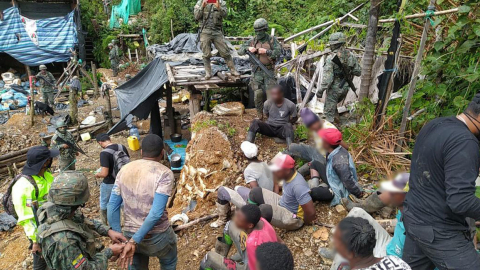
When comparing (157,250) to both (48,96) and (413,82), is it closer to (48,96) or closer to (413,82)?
(413,82)

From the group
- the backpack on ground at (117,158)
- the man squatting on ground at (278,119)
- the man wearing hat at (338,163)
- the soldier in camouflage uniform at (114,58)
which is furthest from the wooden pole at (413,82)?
the soldier in camouflage uniform at (114,58)

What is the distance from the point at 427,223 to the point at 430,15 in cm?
250

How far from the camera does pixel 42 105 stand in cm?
1277

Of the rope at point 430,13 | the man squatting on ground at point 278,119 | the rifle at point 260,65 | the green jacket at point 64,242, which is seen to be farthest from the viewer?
the rifle at point 260,65

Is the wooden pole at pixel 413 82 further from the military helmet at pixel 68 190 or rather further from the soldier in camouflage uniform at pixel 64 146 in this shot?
the soldier in camouflage uniform at pixel 64 146

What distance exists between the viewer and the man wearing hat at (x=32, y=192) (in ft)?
10.9

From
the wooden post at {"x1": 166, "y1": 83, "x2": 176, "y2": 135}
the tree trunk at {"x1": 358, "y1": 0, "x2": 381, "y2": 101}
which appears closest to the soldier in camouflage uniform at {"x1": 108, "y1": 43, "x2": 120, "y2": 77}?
the wooden post at {"x1": 166, "y1": 83, "x2": 176, "y2": 135}

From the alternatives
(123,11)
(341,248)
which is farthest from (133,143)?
(123,11)

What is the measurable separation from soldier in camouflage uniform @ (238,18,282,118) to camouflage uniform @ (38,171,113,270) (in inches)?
174

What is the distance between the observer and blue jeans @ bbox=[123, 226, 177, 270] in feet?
10.0

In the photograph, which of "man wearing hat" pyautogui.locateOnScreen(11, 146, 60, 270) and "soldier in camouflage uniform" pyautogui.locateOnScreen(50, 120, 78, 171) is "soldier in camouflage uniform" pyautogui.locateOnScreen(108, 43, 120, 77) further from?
"man wearing hat" pyautogui.locateOnScreen(11, 146, 60, 270)

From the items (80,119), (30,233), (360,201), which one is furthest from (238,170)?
(80,119)

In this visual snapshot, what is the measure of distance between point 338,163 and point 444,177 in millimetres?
1682

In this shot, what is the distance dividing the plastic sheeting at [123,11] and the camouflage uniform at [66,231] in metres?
19.2
